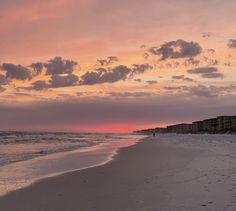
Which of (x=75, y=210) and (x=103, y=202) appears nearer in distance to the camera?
(x=75, y=210)

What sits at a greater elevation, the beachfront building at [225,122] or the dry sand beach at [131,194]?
the beachfront building at [225,122]

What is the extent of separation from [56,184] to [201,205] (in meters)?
6.43

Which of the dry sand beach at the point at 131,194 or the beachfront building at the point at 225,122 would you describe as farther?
the beachfront building at the point at 225,122

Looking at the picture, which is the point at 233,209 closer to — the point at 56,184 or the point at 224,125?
the point at 56,184

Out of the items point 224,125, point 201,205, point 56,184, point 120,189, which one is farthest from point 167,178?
point 224,125

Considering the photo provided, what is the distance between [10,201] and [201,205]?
202 inches

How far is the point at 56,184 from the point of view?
1382 centimetres

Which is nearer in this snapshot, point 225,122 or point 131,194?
point 131,194

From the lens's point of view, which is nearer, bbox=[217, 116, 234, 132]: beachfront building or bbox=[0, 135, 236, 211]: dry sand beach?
bbox=[0, 135, 236, 211]: dry sand beach

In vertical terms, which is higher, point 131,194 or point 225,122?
point 225,122

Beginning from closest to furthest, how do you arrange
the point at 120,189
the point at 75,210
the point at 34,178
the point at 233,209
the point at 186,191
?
the point at 233,209 < the point at 75,210 < the point at 186,191 < the point at 120,189 < the point at 34,178

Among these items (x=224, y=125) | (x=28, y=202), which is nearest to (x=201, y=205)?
(x=28, y=202)

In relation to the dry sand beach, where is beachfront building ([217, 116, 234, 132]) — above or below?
above

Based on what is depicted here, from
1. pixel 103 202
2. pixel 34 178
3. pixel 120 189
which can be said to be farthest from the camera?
pixel 34 178
